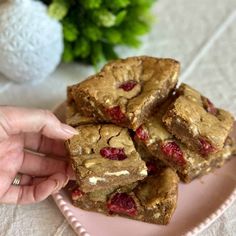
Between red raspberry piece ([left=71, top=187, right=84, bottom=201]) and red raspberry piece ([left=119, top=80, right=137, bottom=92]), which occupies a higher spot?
red raspberry piece ([left=119, top=80, right=137, bottom=92])

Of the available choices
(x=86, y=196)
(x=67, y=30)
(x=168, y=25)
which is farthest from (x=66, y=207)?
(x=168, y=25)

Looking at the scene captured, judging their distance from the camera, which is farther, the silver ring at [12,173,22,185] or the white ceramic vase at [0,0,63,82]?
the white ceramic vase at [0,0,63,82]

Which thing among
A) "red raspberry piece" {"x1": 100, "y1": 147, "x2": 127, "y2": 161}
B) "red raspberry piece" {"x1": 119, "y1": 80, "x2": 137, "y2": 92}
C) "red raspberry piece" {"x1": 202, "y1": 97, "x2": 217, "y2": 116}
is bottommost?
"red raspberry piece" {"x1": 100, "y1": 147, "x2": 127, "y2": 161}

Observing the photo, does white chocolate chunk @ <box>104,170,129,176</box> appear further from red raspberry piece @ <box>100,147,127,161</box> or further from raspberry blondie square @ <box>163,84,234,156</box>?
raspberry blondie square @ <box>163,84,234,156</box>

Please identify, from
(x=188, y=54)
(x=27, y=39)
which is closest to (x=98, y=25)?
(x=27, y=39)

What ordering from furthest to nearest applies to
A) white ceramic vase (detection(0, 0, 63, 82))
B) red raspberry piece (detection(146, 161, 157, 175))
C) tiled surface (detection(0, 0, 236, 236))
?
tiled surface (detection(0, 0, 236, 236)) → white ceramic vase (detection(0, 0, 63, 82)) → red raspberry piece (detection(146, 161, 157, 175))

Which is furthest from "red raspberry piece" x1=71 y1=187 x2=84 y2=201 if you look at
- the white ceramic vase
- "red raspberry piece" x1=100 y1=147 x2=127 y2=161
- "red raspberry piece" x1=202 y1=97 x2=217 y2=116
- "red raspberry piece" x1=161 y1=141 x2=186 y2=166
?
the white ceramic vase

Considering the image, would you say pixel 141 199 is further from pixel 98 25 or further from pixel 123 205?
pixel 98 25
